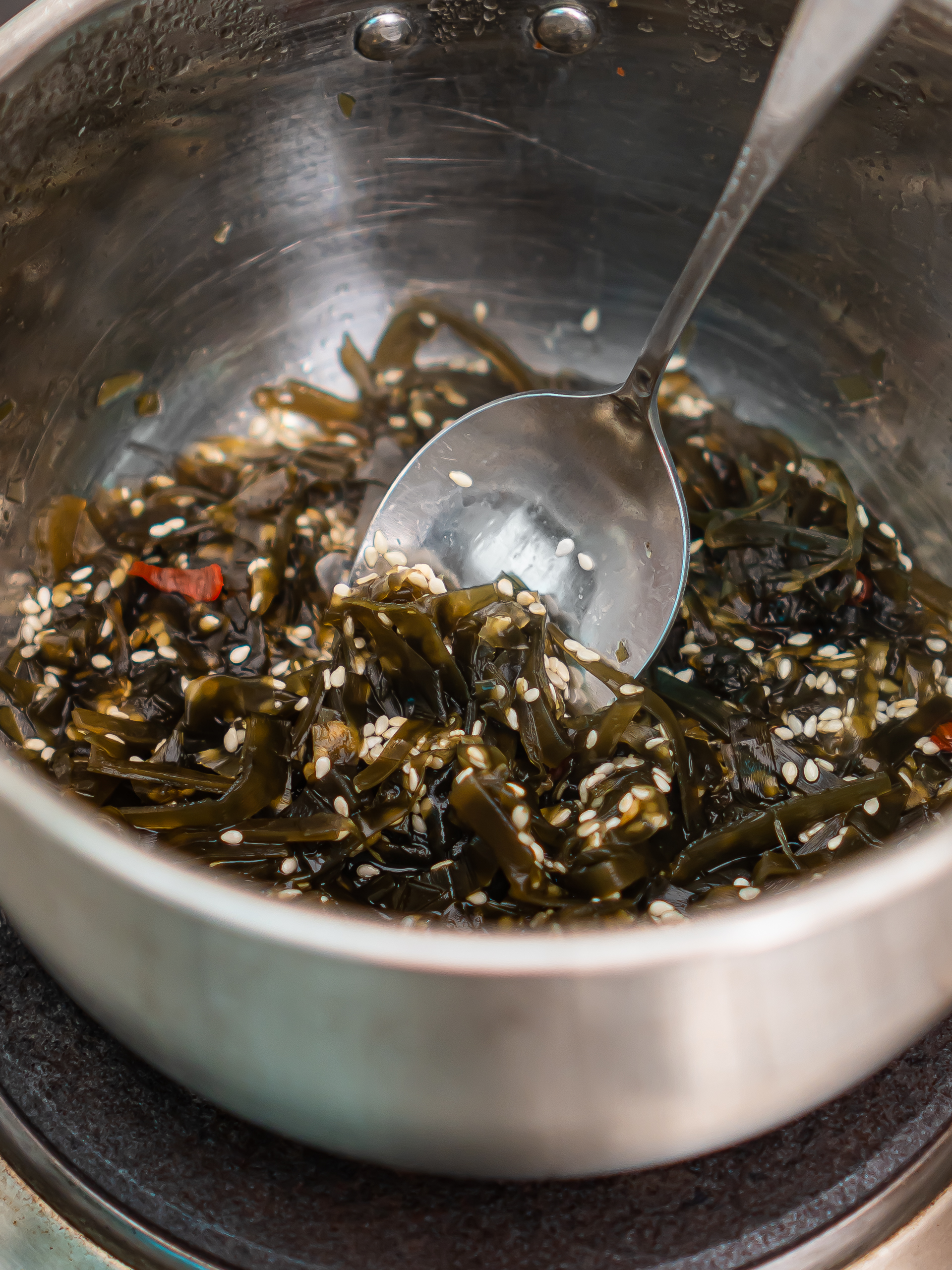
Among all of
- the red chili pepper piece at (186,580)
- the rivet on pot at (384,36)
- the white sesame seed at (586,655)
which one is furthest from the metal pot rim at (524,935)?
the rivet on pot at (384,36)

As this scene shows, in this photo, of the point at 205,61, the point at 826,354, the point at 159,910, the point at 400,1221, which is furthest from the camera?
the point at 826,354

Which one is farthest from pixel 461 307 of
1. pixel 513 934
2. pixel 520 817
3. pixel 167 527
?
pixel 513 934

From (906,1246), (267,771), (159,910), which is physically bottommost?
(906,1246)

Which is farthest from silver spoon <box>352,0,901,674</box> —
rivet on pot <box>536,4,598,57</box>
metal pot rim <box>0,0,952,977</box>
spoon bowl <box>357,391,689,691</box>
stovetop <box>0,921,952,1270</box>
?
metal pot rim <box>0,0,952,977</box>

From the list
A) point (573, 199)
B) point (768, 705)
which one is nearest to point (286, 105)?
point (573, 199)

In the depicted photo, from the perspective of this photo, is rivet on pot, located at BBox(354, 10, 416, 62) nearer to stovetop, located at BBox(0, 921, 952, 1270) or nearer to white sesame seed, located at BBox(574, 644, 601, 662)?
white sesame seed, located at BBox(574, 644, 601, 662)

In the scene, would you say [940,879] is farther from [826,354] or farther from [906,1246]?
[826,354]
